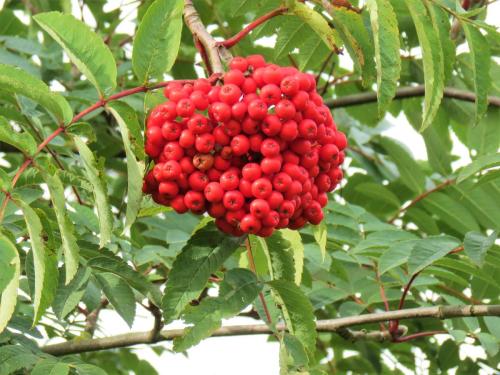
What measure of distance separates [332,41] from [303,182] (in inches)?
15.0

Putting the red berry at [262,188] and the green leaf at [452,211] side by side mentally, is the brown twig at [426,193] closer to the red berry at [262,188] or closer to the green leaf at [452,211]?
the green leaf at [452,211]

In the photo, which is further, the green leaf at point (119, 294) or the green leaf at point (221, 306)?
the green leaf at point (119, 294)

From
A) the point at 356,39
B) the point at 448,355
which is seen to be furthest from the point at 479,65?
the point at 448,355

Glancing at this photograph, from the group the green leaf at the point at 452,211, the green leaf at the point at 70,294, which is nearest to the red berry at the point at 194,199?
the green leaf at the point at 70,294

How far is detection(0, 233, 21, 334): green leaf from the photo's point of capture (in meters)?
1.85

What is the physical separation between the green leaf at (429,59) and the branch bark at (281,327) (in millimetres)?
649

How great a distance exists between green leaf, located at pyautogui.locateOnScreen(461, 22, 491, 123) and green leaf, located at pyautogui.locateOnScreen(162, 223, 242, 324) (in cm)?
72

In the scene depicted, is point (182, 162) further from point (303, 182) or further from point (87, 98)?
point (87, 98)

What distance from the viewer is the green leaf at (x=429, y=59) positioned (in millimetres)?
2059

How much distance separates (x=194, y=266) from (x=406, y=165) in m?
1.93

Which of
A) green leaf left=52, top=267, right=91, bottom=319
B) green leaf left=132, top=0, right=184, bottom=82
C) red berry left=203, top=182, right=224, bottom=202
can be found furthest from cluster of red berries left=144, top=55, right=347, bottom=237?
green leaf left=52, top=267, right=91, bottom=319

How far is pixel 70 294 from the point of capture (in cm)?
254

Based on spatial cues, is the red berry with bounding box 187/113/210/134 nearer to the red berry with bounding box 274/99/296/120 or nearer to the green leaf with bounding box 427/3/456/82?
the red berry with bounding box 274/99/296/120

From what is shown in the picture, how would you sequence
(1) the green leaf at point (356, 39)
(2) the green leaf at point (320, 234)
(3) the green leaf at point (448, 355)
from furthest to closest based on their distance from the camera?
1. (3) the green leaf at point (448, 355)
2. (2) the green leaf at point (320, 234)
3. (1) the green leaf at point (356, 39)
